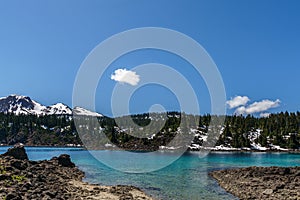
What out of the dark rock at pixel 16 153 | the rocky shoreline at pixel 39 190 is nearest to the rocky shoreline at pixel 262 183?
the rocky shoreline at pixel 39 190

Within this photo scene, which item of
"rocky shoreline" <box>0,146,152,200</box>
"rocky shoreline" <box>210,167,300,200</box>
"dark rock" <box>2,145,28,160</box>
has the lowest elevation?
"rocky shoreline" <box>0,146,152,200</box>

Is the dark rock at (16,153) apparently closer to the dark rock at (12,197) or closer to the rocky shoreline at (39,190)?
the rocky shoreline at (39,190)

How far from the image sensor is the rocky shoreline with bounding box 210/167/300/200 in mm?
36469

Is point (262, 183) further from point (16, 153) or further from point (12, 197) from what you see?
point (16, 153)

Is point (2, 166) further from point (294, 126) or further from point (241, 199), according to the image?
point (294, 126)

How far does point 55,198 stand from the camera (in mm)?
29516

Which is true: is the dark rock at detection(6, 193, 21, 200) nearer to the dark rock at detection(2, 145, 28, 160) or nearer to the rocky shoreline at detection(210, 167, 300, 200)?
the rocky shoreline at detection(210, 167, 300, 200)

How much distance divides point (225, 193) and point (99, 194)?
51.7 feet

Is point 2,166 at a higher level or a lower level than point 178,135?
lower

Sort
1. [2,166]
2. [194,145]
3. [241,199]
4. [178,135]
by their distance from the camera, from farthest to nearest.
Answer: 1. [178,135]
2. [194,145]
3. [2,166]
4. [241,199]

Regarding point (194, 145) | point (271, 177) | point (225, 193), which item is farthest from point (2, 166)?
point (194, 145)

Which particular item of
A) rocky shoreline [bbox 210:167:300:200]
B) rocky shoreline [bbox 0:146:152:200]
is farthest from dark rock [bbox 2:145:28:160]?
rocky shoreline [bbox 210:167:300:200]

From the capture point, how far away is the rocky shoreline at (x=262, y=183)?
36.5 meters

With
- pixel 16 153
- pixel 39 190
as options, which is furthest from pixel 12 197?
pixel 16 153
